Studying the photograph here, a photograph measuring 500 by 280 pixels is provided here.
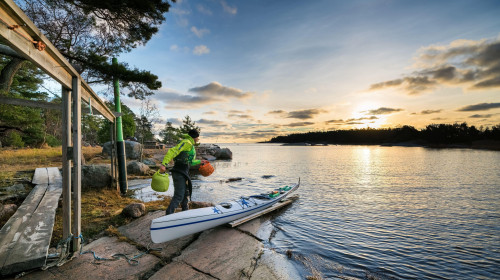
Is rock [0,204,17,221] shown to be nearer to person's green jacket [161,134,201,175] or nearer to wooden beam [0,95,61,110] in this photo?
wooden beam [0,95,61,110]

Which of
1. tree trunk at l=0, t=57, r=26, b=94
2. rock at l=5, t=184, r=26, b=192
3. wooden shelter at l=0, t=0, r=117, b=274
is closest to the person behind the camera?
wooden shelter at l=0, t=0, r=117, b=274

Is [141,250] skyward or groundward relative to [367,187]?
skyward

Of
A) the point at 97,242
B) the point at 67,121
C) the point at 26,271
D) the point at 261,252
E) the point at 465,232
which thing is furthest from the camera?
the point at 465,232

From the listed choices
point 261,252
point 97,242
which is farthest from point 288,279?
point 97,242

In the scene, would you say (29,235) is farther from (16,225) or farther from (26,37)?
(26,37)

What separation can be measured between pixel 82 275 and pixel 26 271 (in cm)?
87

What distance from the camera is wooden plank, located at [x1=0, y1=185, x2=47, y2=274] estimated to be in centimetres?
374

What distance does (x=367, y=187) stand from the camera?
1762 centimetres

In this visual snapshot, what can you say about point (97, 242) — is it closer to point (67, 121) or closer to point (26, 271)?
point (26, 271)

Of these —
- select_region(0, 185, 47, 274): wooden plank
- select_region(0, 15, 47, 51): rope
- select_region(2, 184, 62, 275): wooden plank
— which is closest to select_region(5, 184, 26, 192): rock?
select_region(0, 185, 47, 274): wooden plank

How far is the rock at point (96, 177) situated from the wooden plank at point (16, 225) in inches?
103

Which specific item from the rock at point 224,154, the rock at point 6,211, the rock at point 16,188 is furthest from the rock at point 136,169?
the rock at point 224,154

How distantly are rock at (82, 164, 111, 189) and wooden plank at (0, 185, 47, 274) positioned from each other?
2.62 metres

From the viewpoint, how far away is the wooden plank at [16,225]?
12.3 feet
